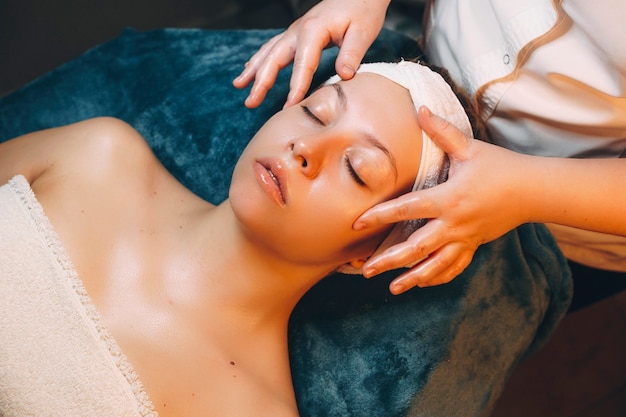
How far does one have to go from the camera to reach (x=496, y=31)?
1321 millimetres

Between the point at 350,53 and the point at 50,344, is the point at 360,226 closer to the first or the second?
the point at 350,53

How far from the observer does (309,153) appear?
113cm

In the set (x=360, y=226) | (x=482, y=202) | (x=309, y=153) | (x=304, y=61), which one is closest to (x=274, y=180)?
(x=309, y=153)

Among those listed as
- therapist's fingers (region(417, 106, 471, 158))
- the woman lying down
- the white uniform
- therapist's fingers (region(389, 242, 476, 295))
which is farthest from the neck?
the white uniform

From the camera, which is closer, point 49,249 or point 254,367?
point 49,249

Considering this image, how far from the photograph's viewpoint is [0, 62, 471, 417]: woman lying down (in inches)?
44.9

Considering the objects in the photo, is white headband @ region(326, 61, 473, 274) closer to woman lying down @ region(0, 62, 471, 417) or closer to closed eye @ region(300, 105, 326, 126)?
woman lying down @ region(0, 62, 471, 417)

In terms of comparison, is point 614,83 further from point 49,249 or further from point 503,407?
point 503,407

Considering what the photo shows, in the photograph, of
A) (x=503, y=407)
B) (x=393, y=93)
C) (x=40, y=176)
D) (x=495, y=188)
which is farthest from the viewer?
(x=503, y=407)

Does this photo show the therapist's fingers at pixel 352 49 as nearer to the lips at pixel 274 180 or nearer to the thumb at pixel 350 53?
the thumb at pixel 350 53

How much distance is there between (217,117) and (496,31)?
2.45ft

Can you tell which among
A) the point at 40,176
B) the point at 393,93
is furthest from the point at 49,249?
the point at 393,93

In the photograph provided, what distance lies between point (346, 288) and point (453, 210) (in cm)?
47

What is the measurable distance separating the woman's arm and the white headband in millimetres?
64
